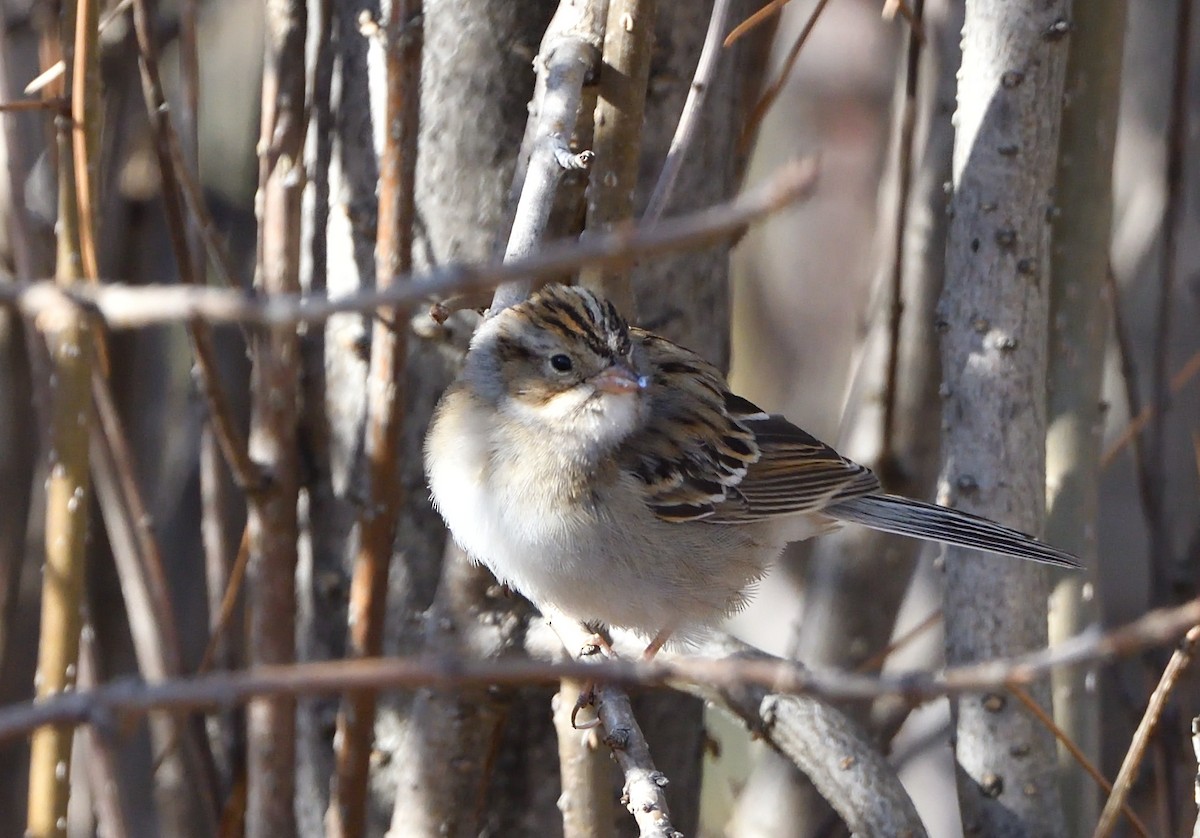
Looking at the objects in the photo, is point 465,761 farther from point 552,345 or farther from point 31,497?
point 31,497

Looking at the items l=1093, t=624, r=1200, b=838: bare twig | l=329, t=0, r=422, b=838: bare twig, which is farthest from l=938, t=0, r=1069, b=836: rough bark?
l=329, t=0, r=422, b=838: bare twig

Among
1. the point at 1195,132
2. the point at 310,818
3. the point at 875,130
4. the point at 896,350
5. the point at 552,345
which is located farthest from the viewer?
the point at 875,130

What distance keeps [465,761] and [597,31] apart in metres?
1.43

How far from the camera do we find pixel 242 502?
3.54 metres

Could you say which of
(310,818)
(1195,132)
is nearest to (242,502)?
(310,818)

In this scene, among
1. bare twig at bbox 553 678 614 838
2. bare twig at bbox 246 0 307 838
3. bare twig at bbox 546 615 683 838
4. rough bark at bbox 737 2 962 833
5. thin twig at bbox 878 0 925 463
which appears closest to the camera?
bare twig at bbox 546 615 683 838

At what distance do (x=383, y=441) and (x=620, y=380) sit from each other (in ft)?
1.56

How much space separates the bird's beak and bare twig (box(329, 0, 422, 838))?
1.29ft

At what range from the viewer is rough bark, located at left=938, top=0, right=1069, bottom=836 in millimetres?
2324

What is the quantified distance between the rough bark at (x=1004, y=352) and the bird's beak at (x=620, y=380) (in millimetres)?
570

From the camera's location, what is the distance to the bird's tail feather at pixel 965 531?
2348 mm

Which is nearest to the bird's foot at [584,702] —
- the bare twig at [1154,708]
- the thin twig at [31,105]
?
the bare twig at [1154,708]

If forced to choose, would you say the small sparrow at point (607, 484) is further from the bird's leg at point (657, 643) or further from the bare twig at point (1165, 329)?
the bare twig at point (1165, 329)

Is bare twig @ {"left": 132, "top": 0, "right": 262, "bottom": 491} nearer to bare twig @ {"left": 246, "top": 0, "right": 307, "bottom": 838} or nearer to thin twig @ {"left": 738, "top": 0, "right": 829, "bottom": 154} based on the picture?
bare twig @ {"left": 246, "top": 0, "right": 307, "bottom": 838}
